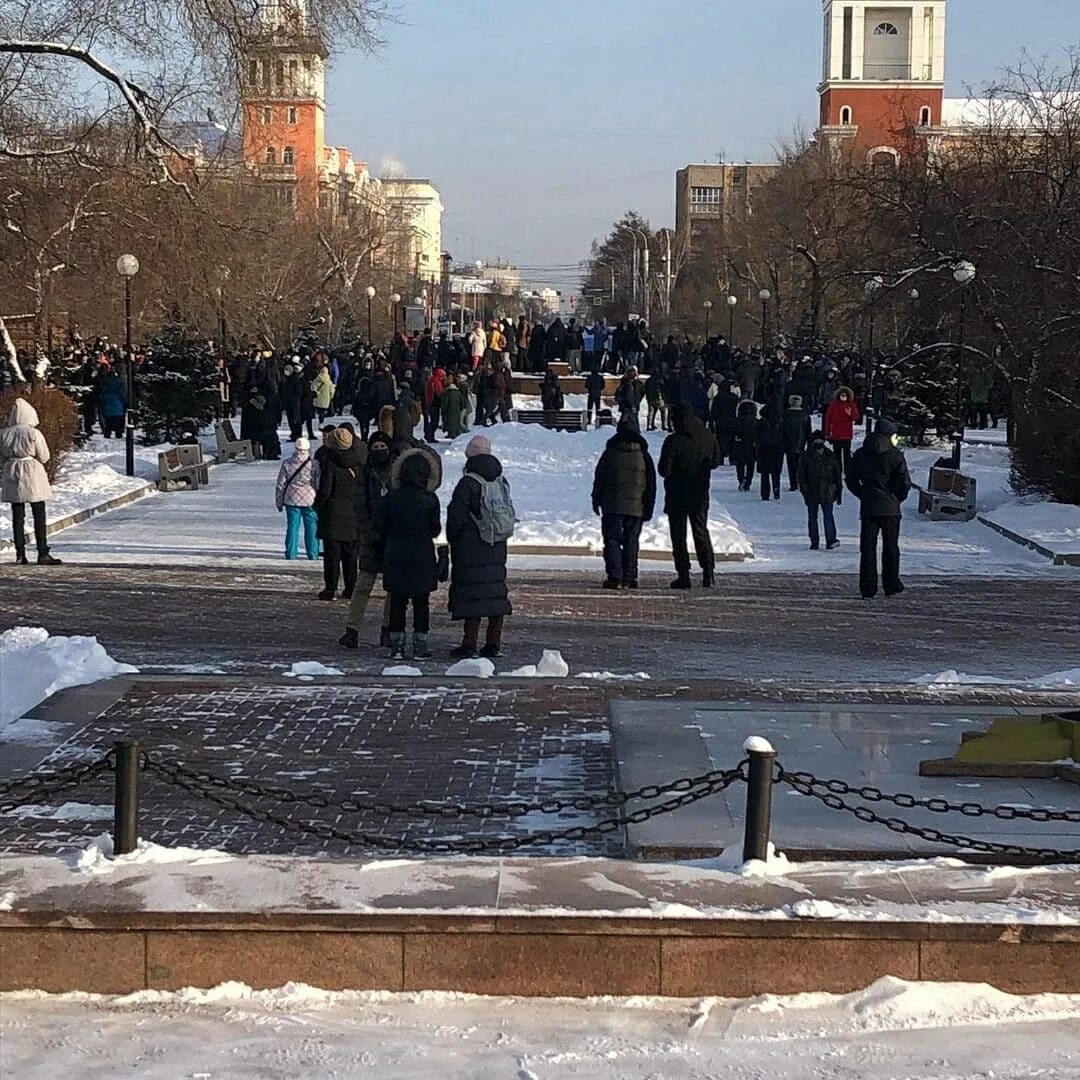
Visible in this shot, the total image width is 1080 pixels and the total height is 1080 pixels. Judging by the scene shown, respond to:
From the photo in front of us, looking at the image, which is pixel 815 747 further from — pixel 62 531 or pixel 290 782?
pixel 62 531

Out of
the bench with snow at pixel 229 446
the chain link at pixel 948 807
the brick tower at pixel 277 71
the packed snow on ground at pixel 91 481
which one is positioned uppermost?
the brick tower at pixel 277 71

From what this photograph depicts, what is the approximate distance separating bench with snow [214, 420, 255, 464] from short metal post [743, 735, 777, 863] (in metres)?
26.1

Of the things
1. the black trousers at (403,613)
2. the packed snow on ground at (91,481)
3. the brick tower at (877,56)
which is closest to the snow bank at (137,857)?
the black trousers at (403,613)

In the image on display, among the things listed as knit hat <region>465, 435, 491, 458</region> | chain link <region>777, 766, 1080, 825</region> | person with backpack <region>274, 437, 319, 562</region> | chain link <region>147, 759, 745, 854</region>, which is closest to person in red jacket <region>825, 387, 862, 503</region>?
person with backpack <region>274, 437, 319, 562</region>

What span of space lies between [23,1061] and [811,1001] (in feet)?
8.66

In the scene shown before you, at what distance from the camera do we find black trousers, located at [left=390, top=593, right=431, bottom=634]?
12.2m

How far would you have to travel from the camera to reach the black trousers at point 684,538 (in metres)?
16.7

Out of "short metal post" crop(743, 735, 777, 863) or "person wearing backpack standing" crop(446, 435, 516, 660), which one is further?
"person wearing backpack standing" crop(446, 435, 516, 660)

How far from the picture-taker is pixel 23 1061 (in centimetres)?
532

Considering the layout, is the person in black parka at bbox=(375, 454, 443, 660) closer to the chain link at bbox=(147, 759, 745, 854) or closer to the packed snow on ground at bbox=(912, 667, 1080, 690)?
the packed snow on ground at bbox=(912, 667, 1080, 690)

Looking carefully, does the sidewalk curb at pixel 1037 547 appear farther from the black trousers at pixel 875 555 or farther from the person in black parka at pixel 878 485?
the person in black parka at pixel 878 485

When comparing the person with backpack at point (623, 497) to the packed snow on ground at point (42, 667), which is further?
the person with backpack at point (623, 497)

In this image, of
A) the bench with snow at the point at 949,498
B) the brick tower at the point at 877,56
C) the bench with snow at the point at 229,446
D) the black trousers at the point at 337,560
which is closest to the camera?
the black trousers at the point at 337,560

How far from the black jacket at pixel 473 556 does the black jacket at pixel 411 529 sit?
155 mm
